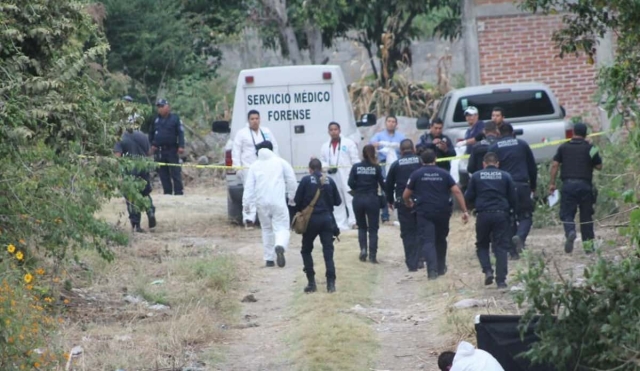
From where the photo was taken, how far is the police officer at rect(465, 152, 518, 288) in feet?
45.4

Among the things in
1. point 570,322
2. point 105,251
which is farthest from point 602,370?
point 105,251

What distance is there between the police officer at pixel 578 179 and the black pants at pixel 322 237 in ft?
10.5

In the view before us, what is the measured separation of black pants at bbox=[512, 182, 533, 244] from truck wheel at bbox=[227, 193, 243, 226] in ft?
17.5

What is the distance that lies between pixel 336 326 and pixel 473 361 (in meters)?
3.93

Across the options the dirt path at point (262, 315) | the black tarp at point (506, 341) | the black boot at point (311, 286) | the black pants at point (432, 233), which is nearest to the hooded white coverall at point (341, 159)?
the dirt path at point (262, 315)

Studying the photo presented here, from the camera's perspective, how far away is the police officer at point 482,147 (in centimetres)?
1560

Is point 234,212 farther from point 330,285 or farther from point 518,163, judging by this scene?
point 330,285

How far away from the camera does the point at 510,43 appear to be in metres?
25.3

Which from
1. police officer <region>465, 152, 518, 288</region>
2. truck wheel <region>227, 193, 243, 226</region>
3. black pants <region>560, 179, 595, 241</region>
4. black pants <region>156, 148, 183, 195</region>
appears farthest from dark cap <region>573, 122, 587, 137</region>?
black pants <region>156, 148, 183, 195</region>

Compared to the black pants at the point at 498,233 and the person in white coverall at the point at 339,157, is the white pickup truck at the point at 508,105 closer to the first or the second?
the person in white coverall at the point at 339,157

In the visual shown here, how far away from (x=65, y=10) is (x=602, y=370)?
587 centimetres

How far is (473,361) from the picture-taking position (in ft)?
27.2

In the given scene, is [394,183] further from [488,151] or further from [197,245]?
[197,245]

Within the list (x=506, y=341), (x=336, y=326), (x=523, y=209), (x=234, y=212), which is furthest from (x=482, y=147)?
(x=506, y=341)
